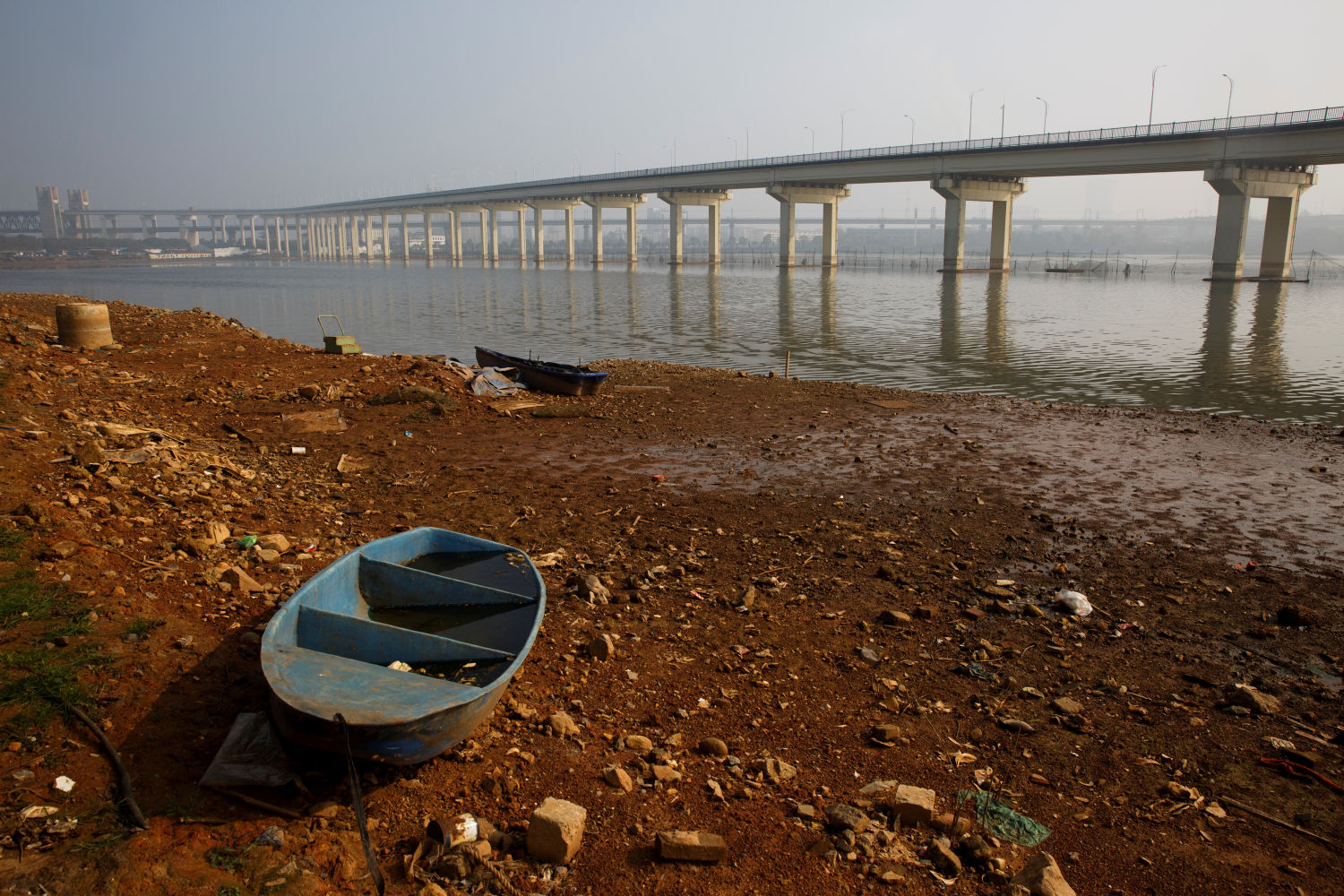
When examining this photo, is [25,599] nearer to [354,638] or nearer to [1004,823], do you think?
[354,638]

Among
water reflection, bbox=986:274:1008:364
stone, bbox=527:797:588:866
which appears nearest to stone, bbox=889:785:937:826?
stone, bbox=527:797:588:866

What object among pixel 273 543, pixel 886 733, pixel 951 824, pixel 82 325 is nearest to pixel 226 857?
pixel 951 824

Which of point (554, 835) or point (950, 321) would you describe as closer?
point (554, 835)

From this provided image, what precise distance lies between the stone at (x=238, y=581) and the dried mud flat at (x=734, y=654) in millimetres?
28

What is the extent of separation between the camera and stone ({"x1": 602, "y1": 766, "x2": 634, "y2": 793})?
18.2 ft

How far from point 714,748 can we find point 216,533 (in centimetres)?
580

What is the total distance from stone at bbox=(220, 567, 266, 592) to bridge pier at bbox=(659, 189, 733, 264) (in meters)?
109

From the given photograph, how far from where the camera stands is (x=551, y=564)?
9492 millimetres

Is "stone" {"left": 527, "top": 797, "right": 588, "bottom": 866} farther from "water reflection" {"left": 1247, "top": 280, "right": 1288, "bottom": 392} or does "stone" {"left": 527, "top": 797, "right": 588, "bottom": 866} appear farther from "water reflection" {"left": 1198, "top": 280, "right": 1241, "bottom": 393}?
"water reflection" {"left": 1198, "top": 280, "right": 1241, "bottom": 393}

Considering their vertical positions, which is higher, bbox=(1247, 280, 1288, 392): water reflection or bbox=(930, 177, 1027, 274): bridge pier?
bbox=(930, 177, 1027, 274): bridge pier

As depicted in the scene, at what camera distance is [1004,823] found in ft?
17.7

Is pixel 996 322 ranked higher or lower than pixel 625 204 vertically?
lower

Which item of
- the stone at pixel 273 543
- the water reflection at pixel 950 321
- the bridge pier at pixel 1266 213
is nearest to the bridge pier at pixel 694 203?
the water reflection at pixel 950 321

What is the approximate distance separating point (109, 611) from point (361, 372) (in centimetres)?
1343
